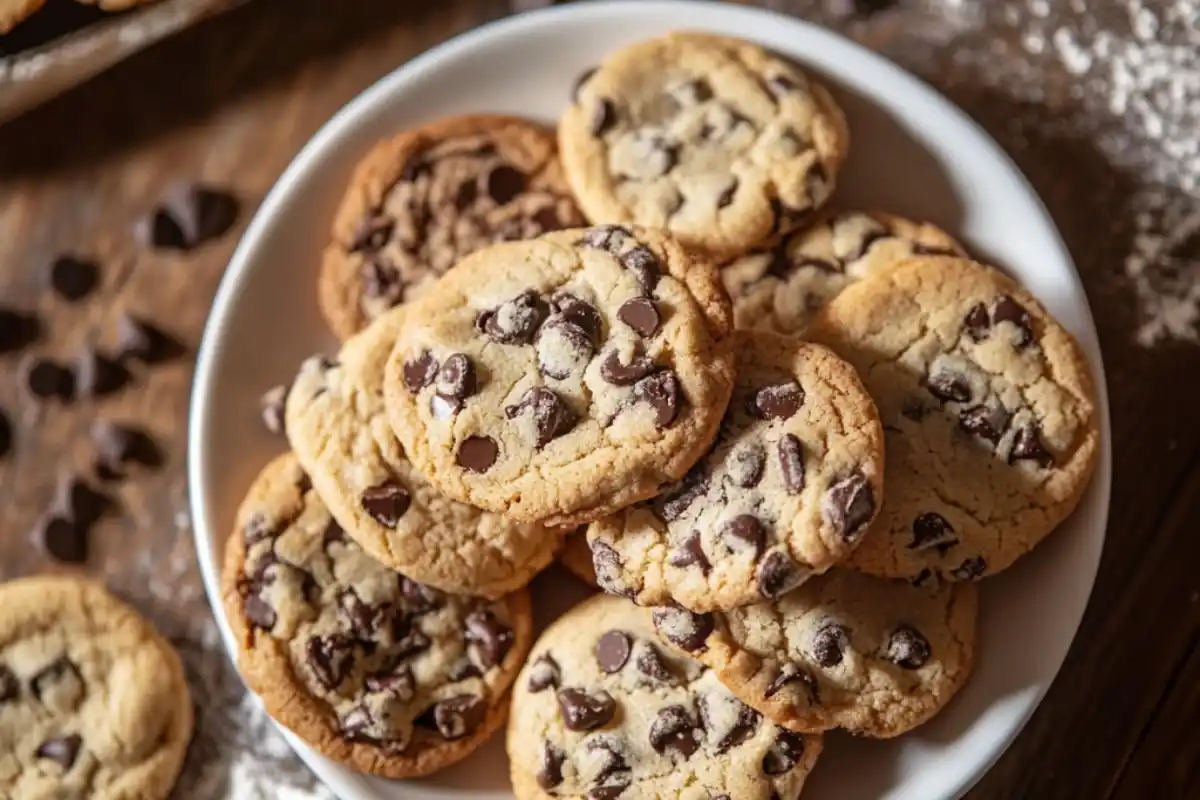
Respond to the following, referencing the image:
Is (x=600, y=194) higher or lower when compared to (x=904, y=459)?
higher

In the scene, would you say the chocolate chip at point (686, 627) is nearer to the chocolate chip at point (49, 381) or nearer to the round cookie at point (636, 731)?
the round cookie at point (636, 731)

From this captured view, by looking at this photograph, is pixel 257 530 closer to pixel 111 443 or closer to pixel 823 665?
pixel 111 443

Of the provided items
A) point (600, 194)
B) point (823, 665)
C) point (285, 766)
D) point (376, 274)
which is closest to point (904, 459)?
point (823, 665)

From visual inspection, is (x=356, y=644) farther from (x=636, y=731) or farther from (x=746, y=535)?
(x=746, y=535)

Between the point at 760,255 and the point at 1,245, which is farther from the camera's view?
the point at 1,245

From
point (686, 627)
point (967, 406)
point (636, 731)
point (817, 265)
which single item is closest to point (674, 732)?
point (636, 731)
